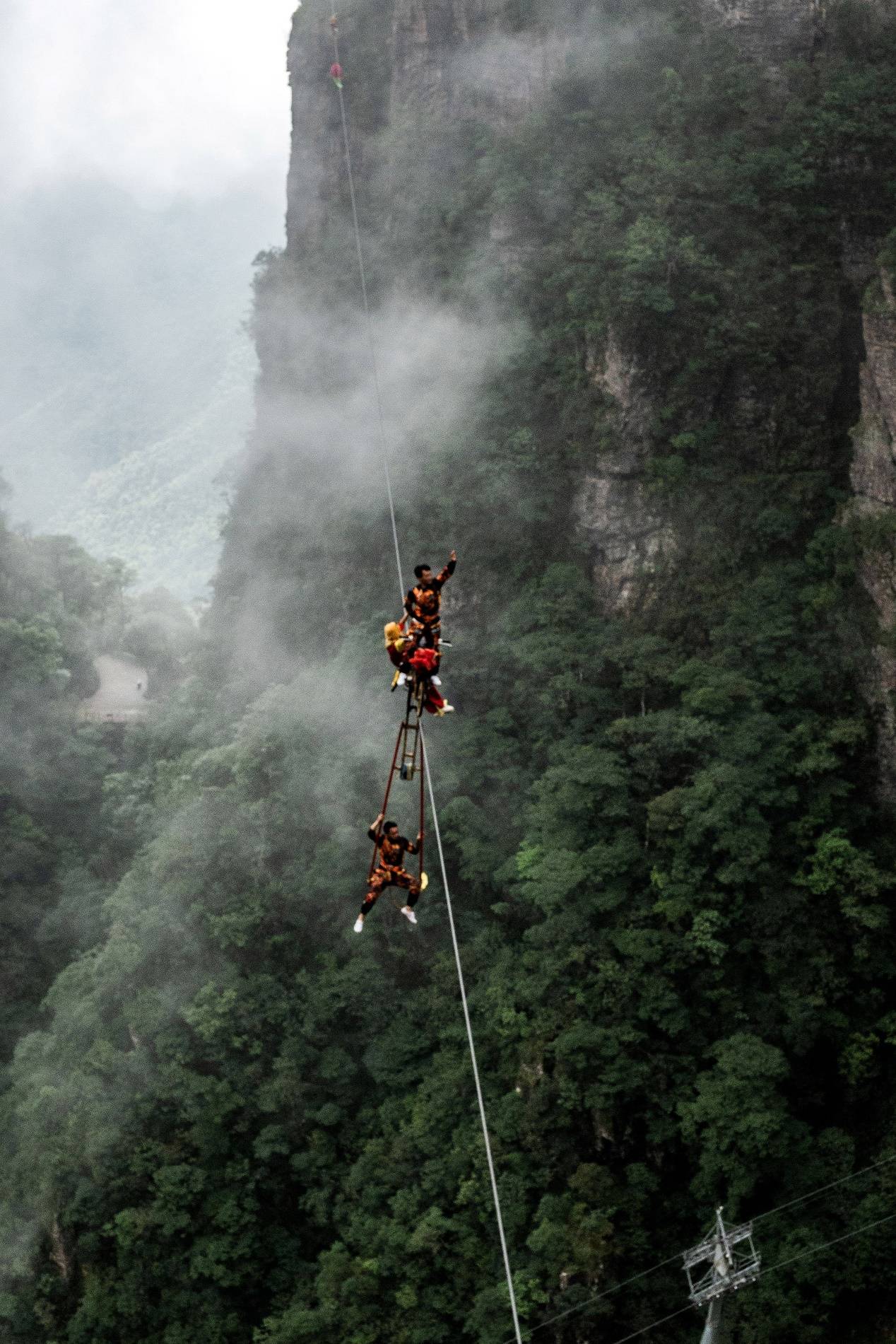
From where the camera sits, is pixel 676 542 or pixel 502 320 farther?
pixel 502 320

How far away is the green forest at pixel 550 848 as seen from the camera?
19.7 m

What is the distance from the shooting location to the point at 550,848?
2147 centimetres

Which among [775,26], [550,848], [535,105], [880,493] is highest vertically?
[535,105]

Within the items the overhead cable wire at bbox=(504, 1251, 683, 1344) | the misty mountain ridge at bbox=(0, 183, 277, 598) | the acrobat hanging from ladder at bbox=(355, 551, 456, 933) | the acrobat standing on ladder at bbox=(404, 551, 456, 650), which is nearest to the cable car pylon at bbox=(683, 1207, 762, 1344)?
the overhead cable wire at bbox=(504, 1251, 683, 1344)

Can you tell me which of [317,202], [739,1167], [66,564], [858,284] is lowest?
[739,1167]

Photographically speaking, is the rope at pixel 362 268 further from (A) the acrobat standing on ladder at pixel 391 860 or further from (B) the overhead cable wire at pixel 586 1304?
(A) the acrobat standing on ladder at pixel 391 860

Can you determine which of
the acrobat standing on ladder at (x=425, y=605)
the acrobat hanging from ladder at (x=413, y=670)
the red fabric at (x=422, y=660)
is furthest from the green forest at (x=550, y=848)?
the red fabric at (x=422, y=660)

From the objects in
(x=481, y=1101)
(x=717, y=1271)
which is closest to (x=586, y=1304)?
(x=717, y=1271)

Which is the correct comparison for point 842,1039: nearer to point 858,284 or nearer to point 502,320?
point 858,284

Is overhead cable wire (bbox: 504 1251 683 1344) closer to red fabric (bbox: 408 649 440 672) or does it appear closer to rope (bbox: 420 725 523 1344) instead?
rope (bbox: 420 725 523 1344)

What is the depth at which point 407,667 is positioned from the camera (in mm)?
12930

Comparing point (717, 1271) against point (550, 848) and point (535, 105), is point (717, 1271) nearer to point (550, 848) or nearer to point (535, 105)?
point (550, 848)

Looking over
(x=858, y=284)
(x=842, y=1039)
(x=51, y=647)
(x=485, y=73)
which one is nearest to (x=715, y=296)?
(x=858, y=284)

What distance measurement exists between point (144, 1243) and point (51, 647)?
14572 mm
